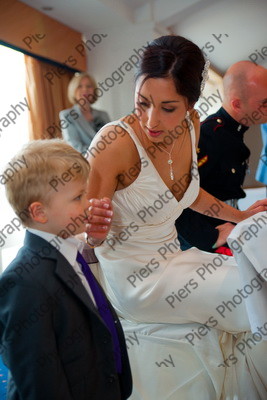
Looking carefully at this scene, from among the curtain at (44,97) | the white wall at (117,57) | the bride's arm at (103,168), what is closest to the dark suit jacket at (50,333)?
the bride's arm at (103,168)

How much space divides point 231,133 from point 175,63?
759 millimetres

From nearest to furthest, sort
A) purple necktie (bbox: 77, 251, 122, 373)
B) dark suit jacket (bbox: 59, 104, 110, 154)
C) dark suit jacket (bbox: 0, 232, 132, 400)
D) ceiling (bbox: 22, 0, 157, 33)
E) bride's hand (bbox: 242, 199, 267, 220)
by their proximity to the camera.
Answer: dark suit jacket (bbox: 0, 232, 132, 400) < purple necktie (bbox: 77, 251, 122, 373) < bride's hand (bbox: 242, 199, 267, 220) < dark suit jacket (bbox: 59, 104, 110, 154) < ceiling (bbox: 22, 0, 157, 33)

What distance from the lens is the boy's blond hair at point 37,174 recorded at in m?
0.89

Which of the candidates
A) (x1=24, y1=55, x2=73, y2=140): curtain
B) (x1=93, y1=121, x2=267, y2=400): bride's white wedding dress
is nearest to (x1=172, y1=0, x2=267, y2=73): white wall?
(x1=24, y1=55, x2=73, y2=140): curtain

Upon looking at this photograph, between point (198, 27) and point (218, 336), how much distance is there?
150 inches

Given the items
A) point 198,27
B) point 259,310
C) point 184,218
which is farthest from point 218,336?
point 198,27

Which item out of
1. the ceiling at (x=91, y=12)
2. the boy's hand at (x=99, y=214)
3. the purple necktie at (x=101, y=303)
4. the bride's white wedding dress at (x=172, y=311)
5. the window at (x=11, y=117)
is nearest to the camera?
the purple necktie at (x=101, y=303)

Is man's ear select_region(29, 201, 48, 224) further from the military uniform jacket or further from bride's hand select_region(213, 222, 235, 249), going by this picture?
the military uniform jacket

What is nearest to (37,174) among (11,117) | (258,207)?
(258,207)

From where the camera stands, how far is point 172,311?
132 centimetres

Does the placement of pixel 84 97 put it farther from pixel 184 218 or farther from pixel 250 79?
pixel 184 218

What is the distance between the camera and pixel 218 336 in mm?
1321

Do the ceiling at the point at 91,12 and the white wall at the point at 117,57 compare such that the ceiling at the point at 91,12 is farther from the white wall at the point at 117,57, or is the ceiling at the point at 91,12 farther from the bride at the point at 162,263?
the bride at the point at 162,263

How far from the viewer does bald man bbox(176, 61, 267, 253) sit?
1942mm
